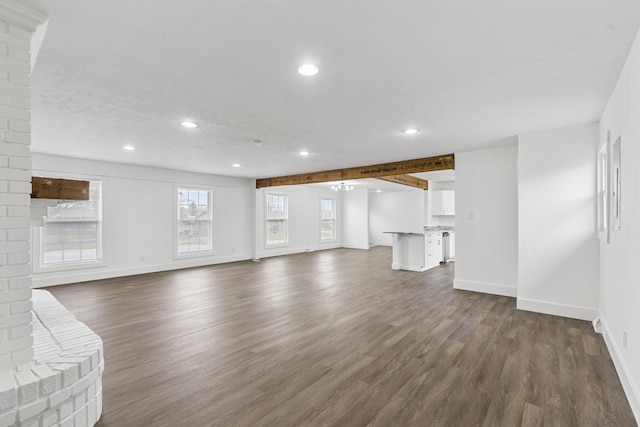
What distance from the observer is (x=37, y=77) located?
8.16 feet

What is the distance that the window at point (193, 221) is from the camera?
25.3ft

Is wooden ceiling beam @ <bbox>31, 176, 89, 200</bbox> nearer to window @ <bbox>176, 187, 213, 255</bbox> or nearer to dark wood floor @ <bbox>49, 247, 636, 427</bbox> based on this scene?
dark wood floor @ <bbox>49, 247, 636, 427</bbox>

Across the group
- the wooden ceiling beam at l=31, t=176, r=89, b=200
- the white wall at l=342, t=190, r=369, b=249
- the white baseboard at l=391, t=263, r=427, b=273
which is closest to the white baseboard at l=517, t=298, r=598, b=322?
the white baseboard at l=391, t=263, r=427, b=273

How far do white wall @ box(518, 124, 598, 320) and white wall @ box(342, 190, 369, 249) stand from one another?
7.69 metres

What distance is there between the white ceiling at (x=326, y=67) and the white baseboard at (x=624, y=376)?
2.21 meters

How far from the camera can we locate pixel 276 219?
10.1 m

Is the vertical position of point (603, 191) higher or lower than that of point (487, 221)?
higher

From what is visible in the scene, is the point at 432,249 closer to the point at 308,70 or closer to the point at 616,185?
the point at 616,185

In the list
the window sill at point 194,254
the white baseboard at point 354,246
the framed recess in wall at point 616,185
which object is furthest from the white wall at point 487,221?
the white baseboard at point 354,246

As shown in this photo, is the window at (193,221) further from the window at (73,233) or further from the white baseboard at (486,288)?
the white baseboard at (486,288)

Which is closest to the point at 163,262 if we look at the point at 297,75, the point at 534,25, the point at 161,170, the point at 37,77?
the point at 161,170

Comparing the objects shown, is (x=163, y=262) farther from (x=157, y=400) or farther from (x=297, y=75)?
(x=297, y=75)

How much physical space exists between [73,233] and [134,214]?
3.63 feet

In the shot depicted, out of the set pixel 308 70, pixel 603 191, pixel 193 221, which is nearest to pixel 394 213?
pixel 193 221
